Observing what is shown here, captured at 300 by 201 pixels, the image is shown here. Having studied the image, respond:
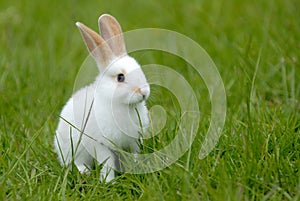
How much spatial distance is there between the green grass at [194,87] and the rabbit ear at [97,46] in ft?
1.16

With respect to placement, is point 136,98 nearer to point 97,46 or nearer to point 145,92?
point 145,92

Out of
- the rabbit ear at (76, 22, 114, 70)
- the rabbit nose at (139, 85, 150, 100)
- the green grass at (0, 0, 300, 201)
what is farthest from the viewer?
the rabbit ear at (76, 22, 114, 70)

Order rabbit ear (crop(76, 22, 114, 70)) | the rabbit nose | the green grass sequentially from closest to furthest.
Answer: the green grass < the rabbit nose < rabbit ear (crop(76, 22, 114, 70))

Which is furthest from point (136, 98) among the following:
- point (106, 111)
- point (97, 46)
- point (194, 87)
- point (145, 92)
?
point (194, 87)

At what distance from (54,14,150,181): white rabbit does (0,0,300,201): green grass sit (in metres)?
0.11

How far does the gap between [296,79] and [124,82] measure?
5.40 feet

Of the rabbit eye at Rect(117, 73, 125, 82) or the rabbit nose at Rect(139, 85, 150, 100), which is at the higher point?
the rabbit eye at Rect(117, 73, 125, 82)

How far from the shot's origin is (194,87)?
166 inches

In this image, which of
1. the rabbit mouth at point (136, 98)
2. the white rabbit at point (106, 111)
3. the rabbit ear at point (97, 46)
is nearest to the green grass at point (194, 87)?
the white rabbit at point (106, 111)

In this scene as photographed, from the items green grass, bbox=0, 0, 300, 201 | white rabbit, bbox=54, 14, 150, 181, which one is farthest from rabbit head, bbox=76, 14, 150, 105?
green grass, bbox=0, 0, 300, 201

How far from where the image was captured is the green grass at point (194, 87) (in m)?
2.72

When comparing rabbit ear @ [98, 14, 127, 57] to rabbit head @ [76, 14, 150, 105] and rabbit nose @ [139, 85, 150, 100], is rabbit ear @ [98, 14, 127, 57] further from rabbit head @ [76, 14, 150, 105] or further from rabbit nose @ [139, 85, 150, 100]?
rabbit nose @ [139, 85, 150, 100]

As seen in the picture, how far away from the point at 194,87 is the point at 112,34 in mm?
1259

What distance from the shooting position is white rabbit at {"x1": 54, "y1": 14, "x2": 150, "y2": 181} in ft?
9.48
